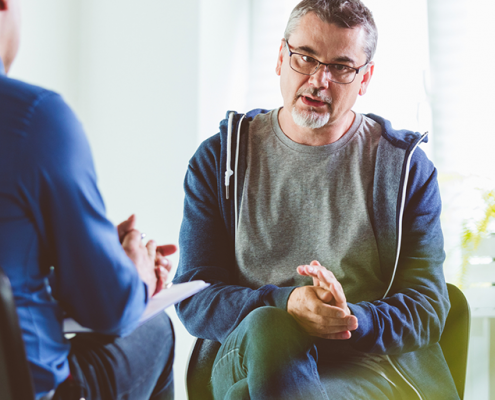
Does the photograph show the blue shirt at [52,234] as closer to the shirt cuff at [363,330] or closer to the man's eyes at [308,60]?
the shirt cuff at [363,330]

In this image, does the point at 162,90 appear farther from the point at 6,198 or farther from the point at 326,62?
the point at 6,198

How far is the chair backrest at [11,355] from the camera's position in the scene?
1.88 feet

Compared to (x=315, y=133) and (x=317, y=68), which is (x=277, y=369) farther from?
(x=317, y=68)

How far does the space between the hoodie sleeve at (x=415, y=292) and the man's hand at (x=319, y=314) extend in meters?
0.05

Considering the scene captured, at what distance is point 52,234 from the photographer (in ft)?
2.36

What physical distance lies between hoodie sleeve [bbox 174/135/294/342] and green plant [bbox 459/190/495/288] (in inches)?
36.2

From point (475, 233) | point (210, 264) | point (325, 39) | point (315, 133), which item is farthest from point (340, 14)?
point (475, 233)

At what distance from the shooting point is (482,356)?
5.71ft

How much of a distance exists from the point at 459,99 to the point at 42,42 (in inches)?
73.8

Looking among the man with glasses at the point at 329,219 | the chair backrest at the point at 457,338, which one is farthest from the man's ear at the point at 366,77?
the chair backrest at the point at 457,338

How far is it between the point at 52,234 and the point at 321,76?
36.7 inches

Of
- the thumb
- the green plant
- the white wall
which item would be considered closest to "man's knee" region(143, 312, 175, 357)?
the thumb

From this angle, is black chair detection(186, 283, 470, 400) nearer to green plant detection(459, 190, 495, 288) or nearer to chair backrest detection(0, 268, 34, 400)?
green plant detection(459, 190, 495, 288)

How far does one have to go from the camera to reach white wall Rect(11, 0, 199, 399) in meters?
2.32
